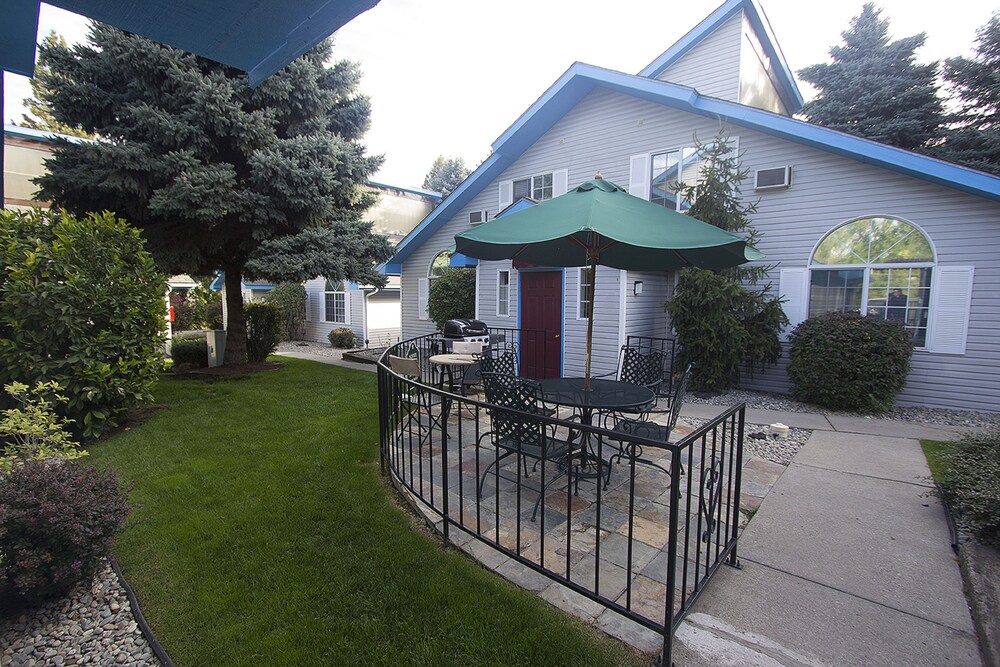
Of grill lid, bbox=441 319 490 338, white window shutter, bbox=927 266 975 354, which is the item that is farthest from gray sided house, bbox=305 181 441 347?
white window shutter, bbox=927 266 975 354

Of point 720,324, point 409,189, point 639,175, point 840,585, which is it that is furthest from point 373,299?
point 840,585

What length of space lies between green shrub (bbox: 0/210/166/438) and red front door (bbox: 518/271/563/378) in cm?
641

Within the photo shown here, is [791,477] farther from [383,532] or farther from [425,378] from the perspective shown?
[425,378]

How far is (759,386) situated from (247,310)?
11.2 metres

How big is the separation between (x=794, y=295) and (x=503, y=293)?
5.66 meters

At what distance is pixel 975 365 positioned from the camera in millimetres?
6473

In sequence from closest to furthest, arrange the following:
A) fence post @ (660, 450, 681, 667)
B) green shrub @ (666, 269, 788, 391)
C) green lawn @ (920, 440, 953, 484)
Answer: fence post @ (660, 450, 681, 667) → green lawn @ (920, 440, 953, 484) → green shrub @ (666, 269, 788, 391)

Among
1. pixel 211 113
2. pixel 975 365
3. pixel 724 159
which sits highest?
pixel 211 113

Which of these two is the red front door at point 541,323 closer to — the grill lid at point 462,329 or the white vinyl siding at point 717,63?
the grill lid at point 462,329

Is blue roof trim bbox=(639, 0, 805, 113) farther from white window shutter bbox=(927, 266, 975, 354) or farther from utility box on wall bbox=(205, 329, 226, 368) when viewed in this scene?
utility box on wall bbox=(205, 329, 226, 368)

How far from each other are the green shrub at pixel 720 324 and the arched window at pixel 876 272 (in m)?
0.91

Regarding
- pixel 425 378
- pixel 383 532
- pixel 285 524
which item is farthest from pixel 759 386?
pixel 285 524

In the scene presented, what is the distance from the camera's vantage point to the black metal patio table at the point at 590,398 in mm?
3852

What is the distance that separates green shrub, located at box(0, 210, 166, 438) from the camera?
5023 mm
